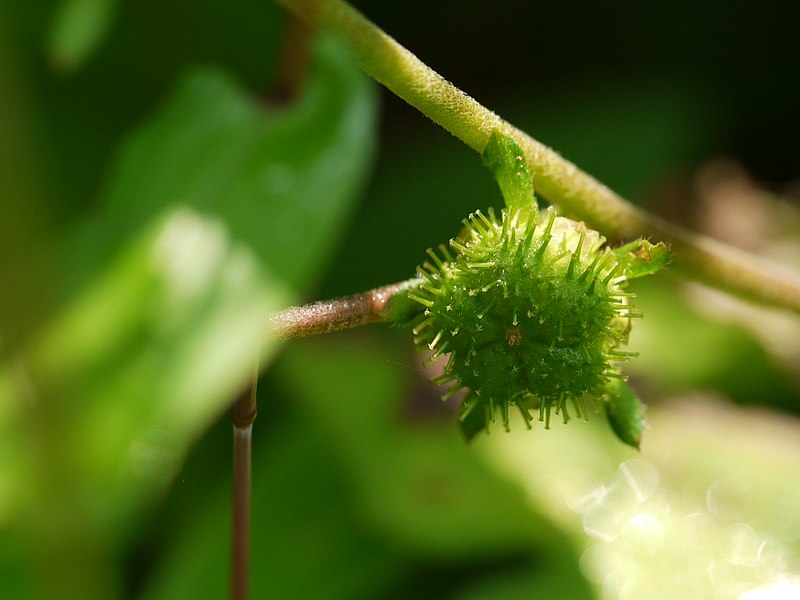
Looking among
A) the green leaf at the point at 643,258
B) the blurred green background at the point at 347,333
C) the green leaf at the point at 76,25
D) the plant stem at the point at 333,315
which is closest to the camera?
the plant stem at the point at 333,315

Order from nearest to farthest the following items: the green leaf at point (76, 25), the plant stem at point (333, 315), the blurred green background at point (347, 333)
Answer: the plant stem at point (333, 315), the blurred green background at point (347, 333), the green leaf at point (76, 25)

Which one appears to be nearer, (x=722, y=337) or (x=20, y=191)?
(x=20, y=191)

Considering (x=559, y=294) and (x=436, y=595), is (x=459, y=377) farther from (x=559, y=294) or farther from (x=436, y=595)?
(x=436, y=595)

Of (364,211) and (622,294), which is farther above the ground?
(364,211)

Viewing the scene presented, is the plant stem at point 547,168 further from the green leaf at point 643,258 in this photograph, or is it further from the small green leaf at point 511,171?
the green leaf at point 643,258

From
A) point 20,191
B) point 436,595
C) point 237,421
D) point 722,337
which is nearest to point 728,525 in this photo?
point 722,337

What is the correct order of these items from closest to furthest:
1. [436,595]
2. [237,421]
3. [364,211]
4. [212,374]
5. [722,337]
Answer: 1. [237,421]
2. [212,374]
3. [436,595]
4. [722,337]
5. [364,211]

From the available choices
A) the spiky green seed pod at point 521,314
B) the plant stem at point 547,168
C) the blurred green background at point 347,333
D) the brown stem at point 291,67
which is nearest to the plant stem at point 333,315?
the spiky green seed pod at point 521,314

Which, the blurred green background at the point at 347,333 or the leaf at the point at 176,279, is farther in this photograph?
the blurred green background at the point at 347,333
